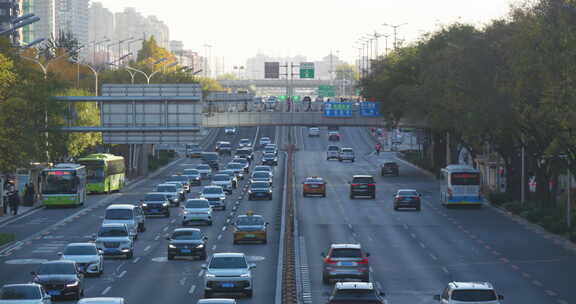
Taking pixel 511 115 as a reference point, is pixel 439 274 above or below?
below

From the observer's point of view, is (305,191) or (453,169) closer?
(453,169)

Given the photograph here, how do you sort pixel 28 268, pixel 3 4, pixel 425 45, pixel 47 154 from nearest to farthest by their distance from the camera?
pixel 28 268, pixel 47 154, pixel 425 45, pixel 3 4

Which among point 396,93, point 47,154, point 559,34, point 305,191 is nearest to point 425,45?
point 396,93

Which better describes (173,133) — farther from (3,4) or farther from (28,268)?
(3,4)

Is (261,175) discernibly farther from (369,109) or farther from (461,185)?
(369,109)

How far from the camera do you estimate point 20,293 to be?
96.4 feet

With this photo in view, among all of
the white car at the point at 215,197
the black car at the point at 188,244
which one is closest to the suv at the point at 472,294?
the black car at the point at 188,244

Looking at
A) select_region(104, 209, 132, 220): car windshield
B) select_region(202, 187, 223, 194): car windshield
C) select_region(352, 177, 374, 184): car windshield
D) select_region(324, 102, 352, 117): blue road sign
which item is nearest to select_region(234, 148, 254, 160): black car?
select_region(324, 102, 352, 117): blue road sign

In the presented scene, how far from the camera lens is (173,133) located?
6600 cm

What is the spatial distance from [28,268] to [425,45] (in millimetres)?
65295

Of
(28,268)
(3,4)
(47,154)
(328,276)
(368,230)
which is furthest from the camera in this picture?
(3,4)

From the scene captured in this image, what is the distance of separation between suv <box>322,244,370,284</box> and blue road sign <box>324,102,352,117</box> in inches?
3221

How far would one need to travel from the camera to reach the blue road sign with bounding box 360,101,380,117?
11600cm

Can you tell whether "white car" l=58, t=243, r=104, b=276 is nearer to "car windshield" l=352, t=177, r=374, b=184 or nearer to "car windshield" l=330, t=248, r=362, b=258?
"car windshield" l=330, t=248, r=362, b=258
